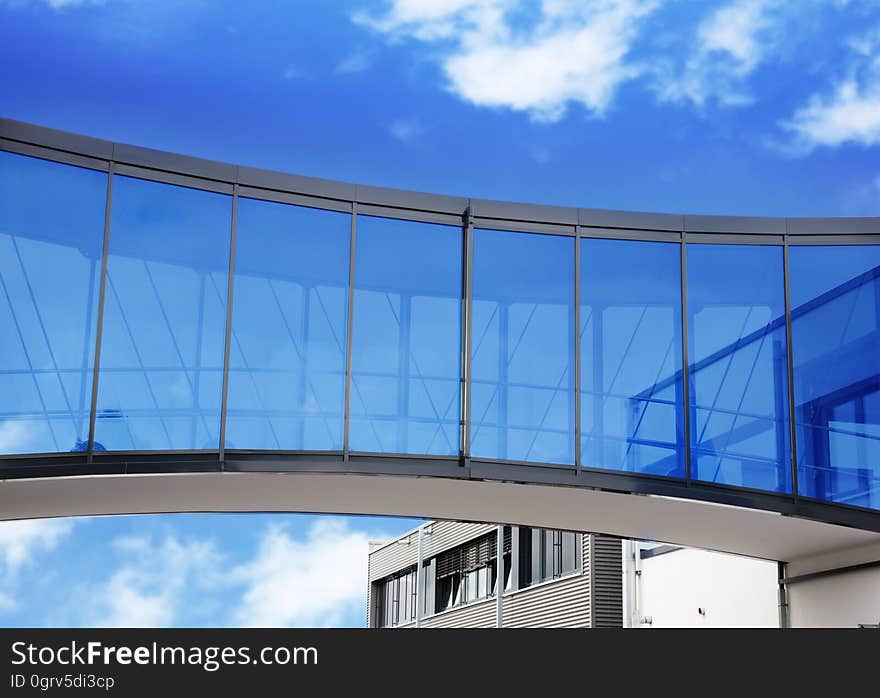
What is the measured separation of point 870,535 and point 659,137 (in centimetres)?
7615

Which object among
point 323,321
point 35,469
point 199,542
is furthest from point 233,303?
point 199,542

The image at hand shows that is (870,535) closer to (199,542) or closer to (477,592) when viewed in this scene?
(477,592)

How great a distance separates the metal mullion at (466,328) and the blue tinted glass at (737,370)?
→ 8.16 ft

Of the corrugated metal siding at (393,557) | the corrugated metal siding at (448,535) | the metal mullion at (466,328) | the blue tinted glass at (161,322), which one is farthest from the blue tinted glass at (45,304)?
the corrugated metal siding at (393,557)

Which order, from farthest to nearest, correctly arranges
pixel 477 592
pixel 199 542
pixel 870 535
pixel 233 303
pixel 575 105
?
pixel 575 105, pixel 199 542, pixel 477 592, pixel 870 535, pixel 233 303

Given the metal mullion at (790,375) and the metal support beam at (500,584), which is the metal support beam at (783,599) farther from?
the metal support beam at (500,584)

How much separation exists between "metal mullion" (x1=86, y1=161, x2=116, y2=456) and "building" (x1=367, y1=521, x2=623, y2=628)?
9.01m

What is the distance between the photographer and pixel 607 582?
23625 mm

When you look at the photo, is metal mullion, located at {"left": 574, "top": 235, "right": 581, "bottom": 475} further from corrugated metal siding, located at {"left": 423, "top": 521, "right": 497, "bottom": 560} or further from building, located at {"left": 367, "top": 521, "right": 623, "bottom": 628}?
corrugated metal siding, located at {"left": 423, "top": 521, "right": 497, "bottom": 560}

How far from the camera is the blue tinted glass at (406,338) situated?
1283 cm

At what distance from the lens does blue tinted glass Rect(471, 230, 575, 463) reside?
1304cm

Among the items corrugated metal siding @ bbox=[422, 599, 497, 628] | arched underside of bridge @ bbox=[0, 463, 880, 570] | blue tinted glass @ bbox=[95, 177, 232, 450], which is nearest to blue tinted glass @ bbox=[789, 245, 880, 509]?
arched underside of bridge @ bbox=[0, 463, 880, 570]

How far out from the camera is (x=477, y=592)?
1216 inches
